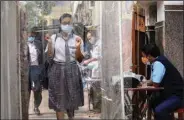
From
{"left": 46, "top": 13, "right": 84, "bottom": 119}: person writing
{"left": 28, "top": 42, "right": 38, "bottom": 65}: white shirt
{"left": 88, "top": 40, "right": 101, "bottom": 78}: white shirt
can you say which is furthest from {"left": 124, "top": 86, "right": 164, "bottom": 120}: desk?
{"left": 28, "top": 42, "right": 38, "bottom": 65}: white shirt

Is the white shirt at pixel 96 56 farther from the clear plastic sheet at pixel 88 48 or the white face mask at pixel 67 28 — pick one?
the white face mask at pixel 67 28

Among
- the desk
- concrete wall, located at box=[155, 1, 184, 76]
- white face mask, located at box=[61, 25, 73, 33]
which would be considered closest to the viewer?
white face mask, located at box=[61, 25, 73, 33]

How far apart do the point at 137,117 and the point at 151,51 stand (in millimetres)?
844

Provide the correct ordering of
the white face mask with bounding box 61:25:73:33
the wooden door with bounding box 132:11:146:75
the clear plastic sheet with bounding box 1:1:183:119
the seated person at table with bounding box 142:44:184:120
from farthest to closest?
the wooden door with bounding box 132:11:146:75 < the seated person at table with bounding box 142:44:184:120 < the white face mask with bounding box 61:25:73:33 < the clear plastic sheet with bounding box 1:1:183:119

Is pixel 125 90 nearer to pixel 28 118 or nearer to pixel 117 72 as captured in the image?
pixel 117 72

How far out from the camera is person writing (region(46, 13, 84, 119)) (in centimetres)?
423

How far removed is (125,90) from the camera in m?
4.44

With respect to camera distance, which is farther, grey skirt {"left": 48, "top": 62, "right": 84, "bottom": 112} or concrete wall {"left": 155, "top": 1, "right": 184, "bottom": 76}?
concrete wall {"left": 155, "top": 1, "right": 184, "bottom": 76}

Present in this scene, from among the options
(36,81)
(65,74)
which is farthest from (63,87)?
(36,81)

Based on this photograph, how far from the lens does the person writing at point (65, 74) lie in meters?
4.23

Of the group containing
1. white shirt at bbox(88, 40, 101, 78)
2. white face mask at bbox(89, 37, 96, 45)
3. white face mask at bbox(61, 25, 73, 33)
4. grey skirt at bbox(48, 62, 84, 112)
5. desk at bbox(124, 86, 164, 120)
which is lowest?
desk at bbox(124, 86, 164, 120)

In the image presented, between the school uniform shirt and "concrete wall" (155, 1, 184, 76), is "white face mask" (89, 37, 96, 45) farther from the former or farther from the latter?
"concrete wall" (155, 1, 184, 76)

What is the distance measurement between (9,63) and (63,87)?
682mm

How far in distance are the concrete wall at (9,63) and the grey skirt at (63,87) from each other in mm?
394
